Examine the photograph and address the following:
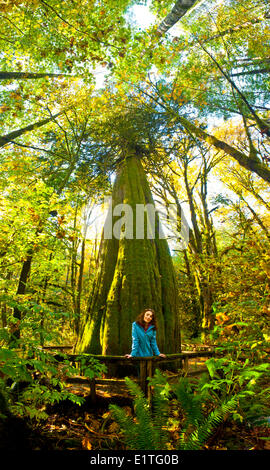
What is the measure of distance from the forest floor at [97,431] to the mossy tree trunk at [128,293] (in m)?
1.35

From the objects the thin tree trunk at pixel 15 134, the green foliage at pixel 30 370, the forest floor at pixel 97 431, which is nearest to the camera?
the green foliage at pixel 30 370

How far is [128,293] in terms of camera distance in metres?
5.66

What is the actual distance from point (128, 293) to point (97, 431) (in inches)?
112

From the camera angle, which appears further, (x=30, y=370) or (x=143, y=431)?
(x=30, y=370)

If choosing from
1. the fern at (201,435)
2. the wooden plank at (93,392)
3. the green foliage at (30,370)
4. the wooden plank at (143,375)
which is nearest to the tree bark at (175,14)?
the green foliage at (30,370)

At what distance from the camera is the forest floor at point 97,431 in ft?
8.29

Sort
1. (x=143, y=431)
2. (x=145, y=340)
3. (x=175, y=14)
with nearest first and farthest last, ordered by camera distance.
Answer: (x=143, y=431), (x=145, y=340), (x=175, y=14)

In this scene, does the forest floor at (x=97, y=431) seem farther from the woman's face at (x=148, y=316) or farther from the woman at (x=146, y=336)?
the woman's face at (x=148, y=316)

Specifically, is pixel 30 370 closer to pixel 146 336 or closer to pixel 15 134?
pixel 146 336

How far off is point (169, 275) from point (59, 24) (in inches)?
269

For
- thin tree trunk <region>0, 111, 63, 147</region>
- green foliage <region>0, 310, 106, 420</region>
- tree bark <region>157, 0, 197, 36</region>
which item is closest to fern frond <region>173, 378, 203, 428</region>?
green foliage <region>0, 310, 106, 420</region>

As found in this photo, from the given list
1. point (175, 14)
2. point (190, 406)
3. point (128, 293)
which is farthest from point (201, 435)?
point (175, 14)

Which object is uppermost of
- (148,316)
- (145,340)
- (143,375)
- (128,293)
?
(128,293)
